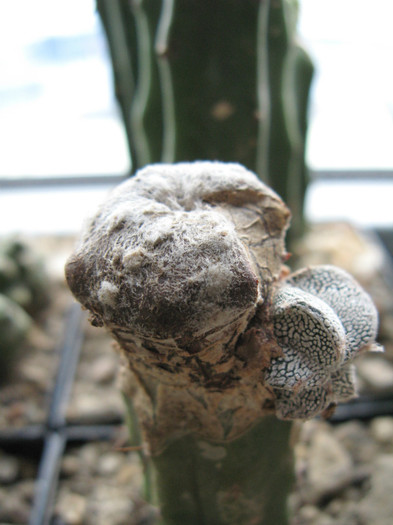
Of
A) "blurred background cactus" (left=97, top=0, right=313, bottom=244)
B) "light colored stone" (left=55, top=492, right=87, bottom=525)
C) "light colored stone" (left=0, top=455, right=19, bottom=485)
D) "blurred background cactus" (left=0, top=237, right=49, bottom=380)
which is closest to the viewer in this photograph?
"blurred background cactus" (left=97, top=0, right=313, bottom=244)

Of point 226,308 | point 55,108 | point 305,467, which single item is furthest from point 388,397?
point 55,108

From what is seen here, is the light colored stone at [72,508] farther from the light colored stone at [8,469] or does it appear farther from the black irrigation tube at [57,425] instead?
the light colored stone at [8,469]

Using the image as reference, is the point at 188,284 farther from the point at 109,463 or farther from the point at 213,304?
the point at 109,463

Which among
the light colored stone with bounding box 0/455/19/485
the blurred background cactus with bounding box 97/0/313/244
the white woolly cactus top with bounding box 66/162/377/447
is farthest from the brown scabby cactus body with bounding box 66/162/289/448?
the light colored stone with bounding box 0/455/19/485

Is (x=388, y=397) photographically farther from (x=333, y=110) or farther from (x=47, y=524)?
(x=333, y=110)

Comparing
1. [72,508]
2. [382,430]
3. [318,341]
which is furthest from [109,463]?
[318,341]

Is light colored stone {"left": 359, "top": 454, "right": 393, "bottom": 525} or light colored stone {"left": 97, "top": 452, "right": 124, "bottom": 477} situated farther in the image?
light colored stone {"left": 97, "top": 452, "right": 124, "bottom": 477}

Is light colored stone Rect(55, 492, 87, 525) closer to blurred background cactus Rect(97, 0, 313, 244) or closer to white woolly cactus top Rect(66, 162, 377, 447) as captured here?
white woolly cactus top Rect(66, 162, 377, 447)
